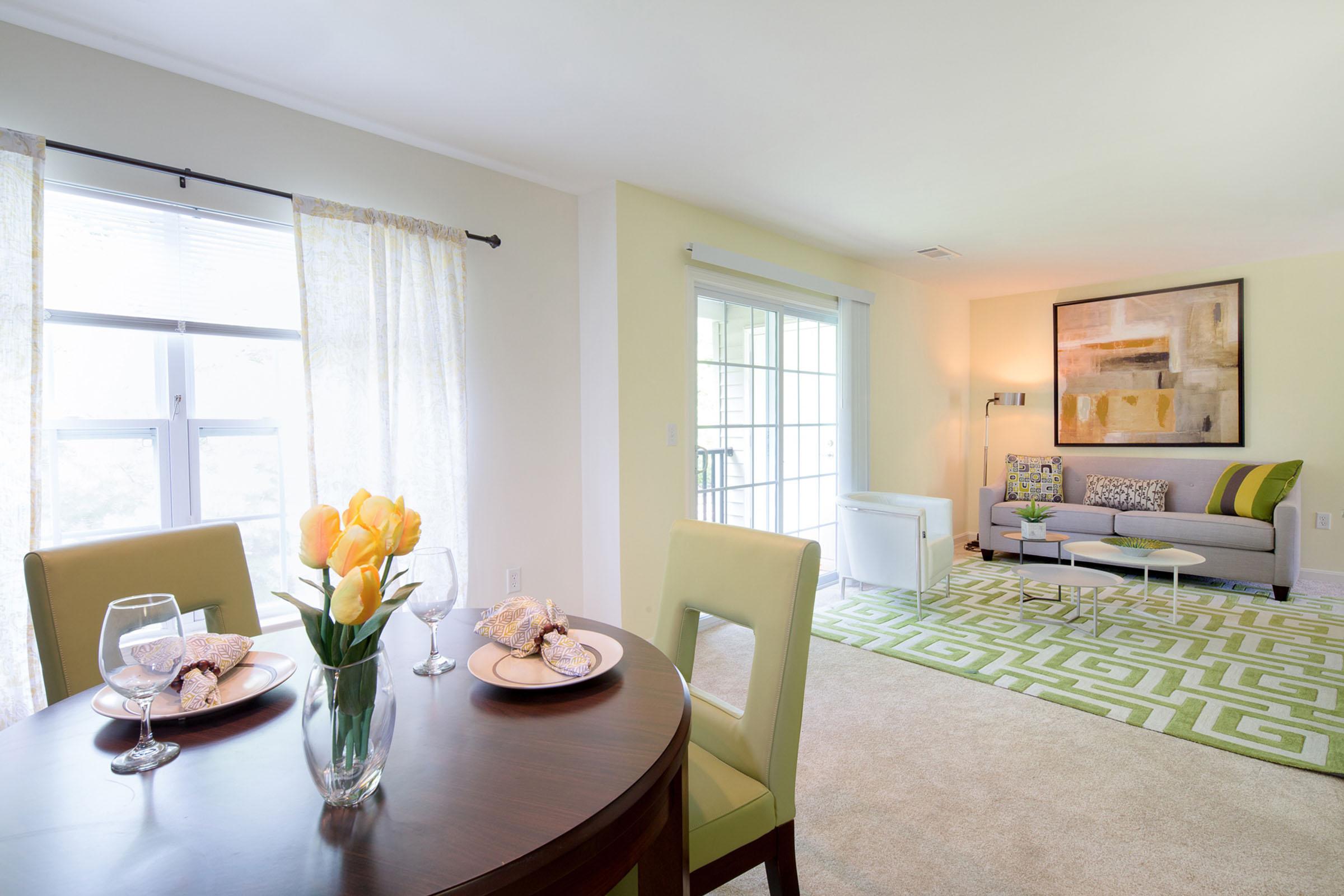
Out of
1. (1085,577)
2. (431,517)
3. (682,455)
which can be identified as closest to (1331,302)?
(1085,577)

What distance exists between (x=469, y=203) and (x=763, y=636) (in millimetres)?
2567

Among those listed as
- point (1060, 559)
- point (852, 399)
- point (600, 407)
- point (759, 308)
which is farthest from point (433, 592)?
point (1060, 559)

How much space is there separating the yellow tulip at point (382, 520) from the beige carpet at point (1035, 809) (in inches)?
58.6

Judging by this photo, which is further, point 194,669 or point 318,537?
point 194,669

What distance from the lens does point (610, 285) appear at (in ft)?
10.8

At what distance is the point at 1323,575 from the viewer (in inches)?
186

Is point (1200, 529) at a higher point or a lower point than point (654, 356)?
lower

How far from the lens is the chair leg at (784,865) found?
1351mm

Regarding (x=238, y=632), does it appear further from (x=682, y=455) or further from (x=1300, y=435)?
(x=1300, y=435)

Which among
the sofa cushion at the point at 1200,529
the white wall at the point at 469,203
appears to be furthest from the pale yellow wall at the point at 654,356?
the sofa cushion at the point at 1200,529

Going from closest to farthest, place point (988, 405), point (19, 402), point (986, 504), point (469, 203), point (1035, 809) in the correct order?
1. point (19, 402)
2. point (1035, 809)
3. point (469, 203)
4. point (986, 504)
5. point (988, 405)

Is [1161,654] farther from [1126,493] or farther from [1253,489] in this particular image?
[1126,493]

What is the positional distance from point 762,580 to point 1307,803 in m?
2.10

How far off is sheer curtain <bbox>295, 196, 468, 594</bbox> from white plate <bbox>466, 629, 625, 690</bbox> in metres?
1.60
